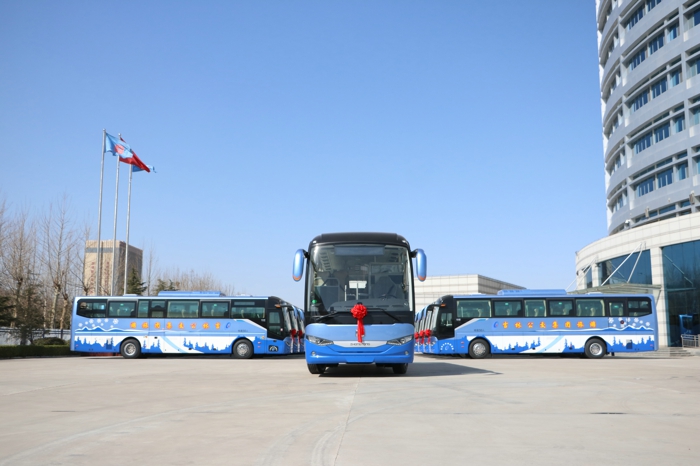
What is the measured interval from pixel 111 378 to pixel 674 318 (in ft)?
110

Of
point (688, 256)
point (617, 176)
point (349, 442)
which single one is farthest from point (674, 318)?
point (349, 442)

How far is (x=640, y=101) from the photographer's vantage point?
165ft

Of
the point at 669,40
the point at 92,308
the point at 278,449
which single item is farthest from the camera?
the point at 669,40

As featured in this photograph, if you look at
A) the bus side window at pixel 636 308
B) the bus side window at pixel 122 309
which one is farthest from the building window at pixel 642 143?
the bus side window at pixel 122 309

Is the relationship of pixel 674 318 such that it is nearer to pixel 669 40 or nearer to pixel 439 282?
pixel 669 40

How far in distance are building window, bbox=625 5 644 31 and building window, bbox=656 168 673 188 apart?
11960mm

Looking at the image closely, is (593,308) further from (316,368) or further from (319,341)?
(319,341)

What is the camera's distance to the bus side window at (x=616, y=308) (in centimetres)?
2852

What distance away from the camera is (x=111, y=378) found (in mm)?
16453

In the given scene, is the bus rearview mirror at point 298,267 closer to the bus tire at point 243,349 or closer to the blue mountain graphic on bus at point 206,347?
the bus tire at point 243,349

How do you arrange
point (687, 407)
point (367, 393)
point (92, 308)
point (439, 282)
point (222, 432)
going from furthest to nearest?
point (439, 282) < point (92, 308) < point (367, 393) < point (687, 407) < point (222, 432)

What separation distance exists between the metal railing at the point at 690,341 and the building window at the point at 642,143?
15.9 metres

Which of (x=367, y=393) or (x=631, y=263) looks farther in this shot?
(x=631, y=263)

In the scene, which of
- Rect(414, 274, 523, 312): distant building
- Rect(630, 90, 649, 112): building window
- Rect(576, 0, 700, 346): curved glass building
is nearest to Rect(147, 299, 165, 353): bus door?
Rect(576, 0, 700, 346): curved glass building
